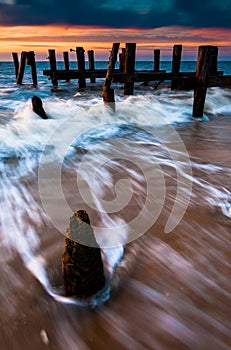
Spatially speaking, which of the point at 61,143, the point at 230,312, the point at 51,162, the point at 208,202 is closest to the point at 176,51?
the point at 61,143

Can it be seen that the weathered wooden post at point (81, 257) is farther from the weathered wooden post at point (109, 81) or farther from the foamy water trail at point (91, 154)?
the weathered wooden post at point (109, 81)

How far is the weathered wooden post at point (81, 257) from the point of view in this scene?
1695 mm

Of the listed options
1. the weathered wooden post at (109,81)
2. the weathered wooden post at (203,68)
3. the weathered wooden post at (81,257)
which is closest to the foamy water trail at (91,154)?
the weathered wooden post at (81,257)

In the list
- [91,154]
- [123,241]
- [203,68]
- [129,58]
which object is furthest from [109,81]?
[123,241]

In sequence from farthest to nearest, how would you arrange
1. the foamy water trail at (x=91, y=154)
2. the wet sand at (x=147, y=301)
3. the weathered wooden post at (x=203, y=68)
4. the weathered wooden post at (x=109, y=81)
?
the weathered wooden post at (x=109, y=81) < the weathered wooden post at (x=203, y=68) < the foamy water trail at (x=91, y=154) < the wet sand at (x=147, y=301)

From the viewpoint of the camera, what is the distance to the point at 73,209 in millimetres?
3131

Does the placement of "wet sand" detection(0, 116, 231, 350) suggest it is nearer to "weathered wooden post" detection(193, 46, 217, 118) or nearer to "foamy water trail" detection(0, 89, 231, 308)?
"foamy water trail" detection(0, 89, 231, 308)

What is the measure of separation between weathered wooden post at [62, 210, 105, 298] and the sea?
152 millimetres

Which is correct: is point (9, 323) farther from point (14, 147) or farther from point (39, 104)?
point (39, 104)

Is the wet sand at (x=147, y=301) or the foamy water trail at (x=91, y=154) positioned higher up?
the wet sand at (x=147, y=301)

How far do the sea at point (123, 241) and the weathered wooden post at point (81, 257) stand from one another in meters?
0.15

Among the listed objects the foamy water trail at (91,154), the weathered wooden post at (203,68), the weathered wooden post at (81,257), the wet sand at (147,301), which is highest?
the weathered wooden post at (203,68)

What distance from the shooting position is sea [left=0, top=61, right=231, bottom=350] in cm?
172

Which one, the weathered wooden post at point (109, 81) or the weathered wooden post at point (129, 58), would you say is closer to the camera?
the weathered wooden post at point (109, 81)
